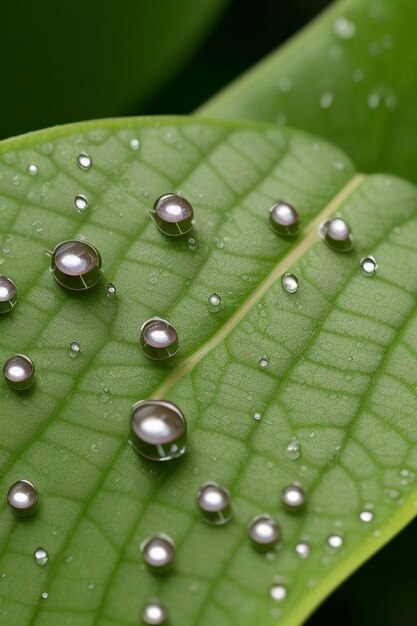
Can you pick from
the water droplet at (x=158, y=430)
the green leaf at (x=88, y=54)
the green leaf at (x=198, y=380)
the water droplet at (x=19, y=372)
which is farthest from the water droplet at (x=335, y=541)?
the green leaf at (x=88, y=54)

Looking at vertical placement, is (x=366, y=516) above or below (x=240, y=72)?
above

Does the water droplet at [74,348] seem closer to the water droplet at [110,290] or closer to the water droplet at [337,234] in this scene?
the water droplet at [110,290]

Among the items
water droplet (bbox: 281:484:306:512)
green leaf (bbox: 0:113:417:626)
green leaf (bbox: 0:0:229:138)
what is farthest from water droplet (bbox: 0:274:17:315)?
green leaf (bbox: 0:0:229:138)

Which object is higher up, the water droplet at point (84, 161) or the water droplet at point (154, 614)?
the water droplet at point (84, 161)

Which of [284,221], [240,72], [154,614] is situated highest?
[284,221]

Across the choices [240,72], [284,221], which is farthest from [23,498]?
[240,72]

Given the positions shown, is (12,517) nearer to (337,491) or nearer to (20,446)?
(20,446)

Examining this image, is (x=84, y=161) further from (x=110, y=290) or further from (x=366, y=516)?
(x=366, y=516)

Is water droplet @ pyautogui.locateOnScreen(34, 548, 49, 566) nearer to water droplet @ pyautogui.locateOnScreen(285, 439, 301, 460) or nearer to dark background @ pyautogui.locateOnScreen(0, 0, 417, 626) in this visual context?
water droplet @ pyautogui.locateOnScreen(285, 439, 301, 460)
